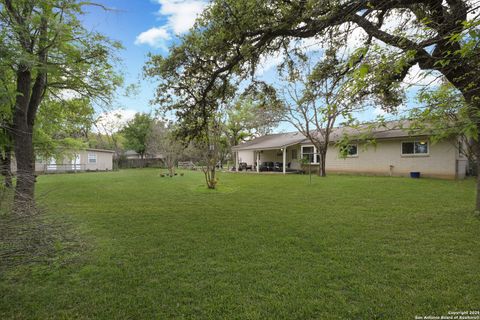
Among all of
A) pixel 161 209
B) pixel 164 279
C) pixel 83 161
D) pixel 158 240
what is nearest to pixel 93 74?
pixel 161 209

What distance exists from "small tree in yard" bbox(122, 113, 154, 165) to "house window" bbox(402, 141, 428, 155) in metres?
33.7

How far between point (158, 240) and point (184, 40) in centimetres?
435

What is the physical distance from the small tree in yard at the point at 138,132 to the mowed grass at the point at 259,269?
34.6 metres

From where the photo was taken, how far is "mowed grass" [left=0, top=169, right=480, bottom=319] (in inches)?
103

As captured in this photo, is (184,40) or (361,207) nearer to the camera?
(184,40)

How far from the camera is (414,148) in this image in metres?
15.4

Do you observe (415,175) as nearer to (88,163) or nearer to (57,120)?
(57,120)

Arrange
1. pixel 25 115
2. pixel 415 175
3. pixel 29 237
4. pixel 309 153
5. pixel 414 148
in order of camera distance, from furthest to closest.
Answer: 1. pixel 309 153
2. pixel 414 148
3. pixel 415 175
4. pixel 25 115
5. pixel 29 237

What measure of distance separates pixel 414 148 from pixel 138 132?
36285 millimetres

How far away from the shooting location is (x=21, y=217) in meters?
2.36

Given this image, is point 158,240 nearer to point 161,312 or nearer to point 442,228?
point 161,312

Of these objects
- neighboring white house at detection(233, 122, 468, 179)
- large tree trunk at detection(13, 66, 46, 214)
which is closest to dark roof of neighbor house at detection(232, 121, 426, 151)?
neighboring white house at detection(233, 122, 468, 179)

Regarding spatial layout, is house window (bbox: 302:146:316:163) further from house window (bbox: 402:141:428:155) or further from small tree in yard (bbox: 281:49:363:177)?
house window (bbox: 402:141:428:155)

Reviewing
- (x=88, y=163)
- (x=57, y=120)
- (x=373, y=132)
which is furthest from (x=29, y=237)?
(x=88, y=163)
